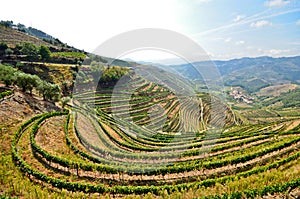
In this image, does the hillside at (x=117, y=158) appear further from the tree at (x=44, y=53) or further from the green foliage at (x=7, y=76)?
the tree at (x=44, y=53)

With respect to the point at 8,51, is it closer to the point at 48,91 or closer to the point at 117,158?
the point at 48,91

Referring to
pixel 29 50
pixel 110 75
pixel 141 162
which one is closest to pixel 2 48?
pixel 29 50

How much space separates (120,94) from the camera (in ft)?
236

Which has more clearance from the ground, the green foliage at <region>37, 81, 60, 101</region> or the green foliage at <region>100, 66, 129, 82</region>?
the green foliage at <region>100, 66, 129, 82</region>

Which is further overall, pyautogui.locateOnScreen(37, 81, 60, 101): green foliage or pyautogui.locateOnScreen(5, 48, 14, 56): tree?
pyautogui.locateOnScreen(5, 48, 14, 56): tree

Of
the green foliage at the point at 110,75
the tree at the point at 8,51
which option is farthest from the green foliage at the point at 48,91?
the tree at the point at 8,51

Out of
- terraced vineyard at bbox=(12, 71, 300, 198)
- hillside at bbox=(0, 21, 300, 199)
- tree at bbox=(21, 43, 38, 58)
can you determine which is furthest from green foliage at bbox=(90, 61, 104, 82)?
terraced vineyard at bbox=(12, 71, 300, 198)

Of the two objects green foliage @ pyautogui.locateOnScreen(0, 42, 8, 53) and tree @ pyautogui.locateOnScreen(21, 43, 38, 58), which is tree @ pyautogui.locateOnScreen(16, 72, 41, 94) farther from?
green foliage @ pyautogui.locateOnScreen(0, 42, 8, 53)

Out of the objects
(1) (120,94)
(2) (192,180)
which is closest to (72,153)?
(2) (192,180)

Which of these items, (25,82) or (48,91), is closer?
(25,82)

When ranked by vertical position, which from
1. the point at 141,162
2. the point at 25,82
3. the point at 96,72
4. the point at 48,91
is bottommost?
the point at 141,162

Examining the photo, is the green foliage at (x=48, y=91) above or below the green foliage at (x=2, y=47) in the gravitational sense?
below

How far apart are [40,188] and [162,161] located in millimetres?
14901

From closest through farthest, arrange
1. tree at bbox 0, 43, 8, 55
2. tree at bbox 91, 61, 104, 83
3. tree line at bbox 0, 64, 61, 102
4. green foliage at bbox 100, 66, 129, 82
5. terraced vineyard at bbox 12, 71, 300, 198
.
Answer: terraced vineyard at bbox 12, 71, 300, 198 < tree line at bbox 0, 64, 61, 102 < tree at bbox 0, 43, 8, 55 < tree at bbox 91, 61, 104, 83 < green foliage at bbox 100, 66, 129, 82
